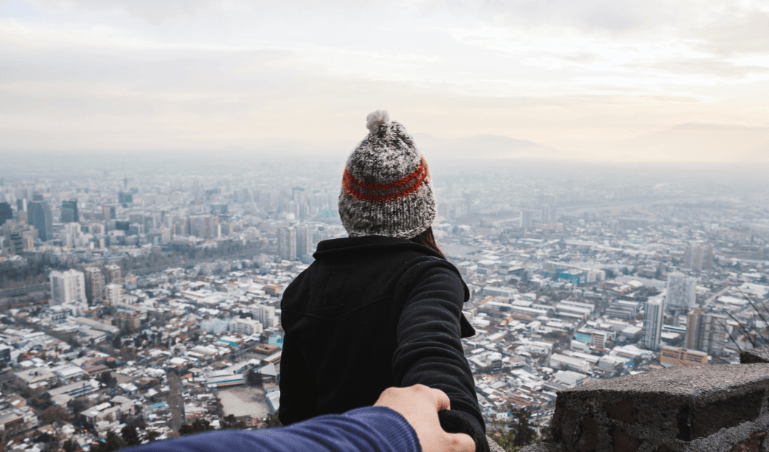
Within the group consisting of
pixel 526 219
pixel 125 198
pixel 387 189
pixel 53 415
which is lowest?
pixel 53 415

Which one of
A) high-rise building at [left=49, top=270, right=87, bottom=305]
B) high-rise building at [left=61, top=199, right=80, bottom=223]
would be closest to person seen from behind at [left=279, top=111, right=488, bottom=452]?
high-rise building at [left=49, top=270, right=87, bottom=305]

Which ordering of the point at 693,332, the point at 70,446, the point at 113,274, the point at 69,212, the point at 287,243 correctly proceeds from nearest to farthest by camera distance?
1. the point at 693,332
2. the point at 70,446
3. the point at 113,274
4. the point at 287,243
5. the point at 69,212

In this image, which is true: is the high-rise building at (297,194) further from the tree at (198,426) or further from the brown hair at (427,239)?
the brown hair at (427,239)

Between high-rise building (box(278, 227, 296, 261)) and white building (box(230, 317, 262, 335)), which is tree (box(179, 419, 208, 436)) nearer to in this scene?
white building (box(230, 317, 262, 335))

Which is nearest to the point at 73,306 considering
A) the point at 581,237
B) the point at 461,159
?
the point at 461,159

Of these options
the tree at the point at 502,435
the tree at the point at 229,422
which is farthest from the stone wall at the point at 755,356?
the tree at the point at 229,422

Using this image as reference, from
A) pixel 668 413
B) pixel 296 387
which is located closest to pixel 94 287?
pixel 296 387

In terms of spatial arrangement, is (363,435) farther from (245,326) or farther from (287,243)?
(287,243)
